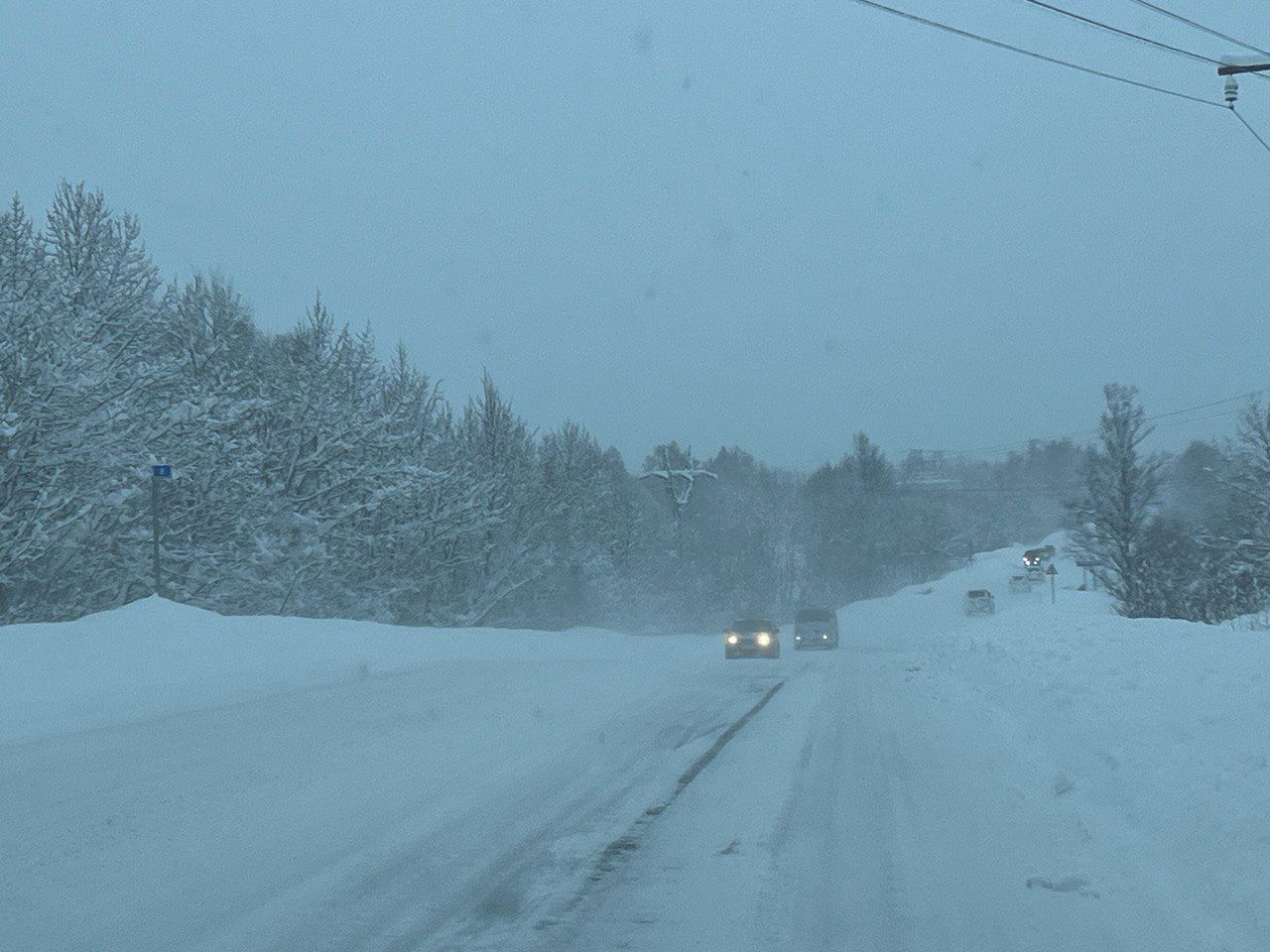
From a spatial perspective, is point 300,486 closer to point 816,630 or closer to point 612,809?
point 816,630

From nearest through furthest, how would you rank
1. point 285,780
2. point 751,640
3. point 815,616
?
point 285,780
point 751,640
point 815,616

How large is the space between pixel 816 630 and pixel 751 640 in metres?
8.79

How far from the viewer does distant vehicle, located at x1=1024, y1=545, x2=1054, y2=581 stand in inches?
3383

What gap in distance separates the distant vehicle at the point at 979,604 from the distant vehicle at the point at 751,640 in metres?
36.9

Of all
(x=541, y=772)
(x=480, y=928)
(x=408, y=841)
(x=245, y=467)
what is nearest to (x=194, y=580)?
(x=245, y=467)

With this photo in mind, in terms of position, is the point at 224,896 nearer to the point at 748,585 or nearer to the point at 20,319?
the point at 20,319

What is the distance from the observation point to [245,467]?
1350 inches

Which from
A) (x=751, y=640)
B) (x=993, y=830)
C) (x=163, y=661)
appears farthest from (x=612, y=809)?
(x=751, y=640)

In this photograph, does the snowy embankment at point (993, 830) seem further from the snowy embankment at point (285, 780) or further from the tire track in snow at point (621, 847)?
the snowy embankment at point (285, 780)

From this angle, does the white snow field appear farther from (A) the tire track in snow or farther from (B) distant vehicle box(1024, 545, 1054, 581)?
(B) distant vehicle box(1024, 545, 1054, 581)

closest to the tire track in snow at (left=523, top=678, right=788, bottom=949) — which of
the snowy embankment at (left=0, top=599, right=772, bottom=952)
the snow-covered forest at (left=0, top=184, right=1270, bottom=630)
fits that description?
the snowy embankment at (left=0, top=599, right=772, bottom=952)

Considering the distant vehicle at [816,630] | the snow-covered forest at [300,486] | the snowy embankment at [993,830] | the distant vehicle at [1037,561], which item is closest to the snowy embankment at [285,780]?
the snowy embankment at [993,830]

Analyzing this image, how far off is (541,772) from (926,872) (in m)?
4.47

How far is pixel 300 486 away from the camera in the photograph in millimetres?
39062
